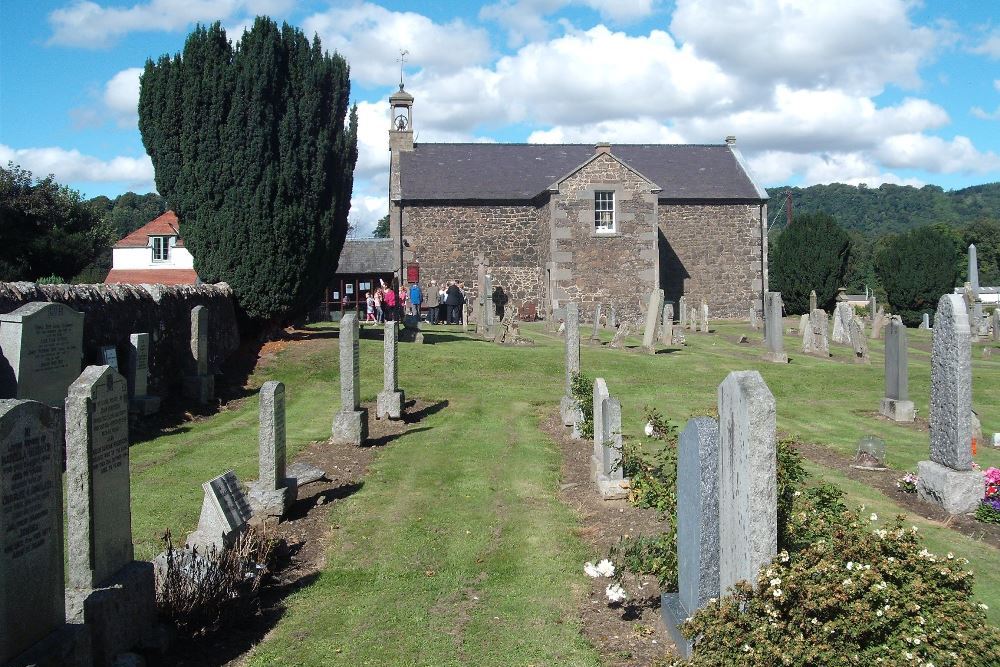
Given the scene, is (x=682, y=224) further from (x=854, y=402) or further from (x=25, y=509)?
(x=25, y=509)

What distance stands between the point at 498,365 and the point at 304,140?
288 inches

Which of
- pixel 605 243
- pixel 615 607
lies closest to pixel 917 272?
pixel 605 243

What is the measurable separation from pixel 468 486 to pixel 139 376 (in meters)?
7.12

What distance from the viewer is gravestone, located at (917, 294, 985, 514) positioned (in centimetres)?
891

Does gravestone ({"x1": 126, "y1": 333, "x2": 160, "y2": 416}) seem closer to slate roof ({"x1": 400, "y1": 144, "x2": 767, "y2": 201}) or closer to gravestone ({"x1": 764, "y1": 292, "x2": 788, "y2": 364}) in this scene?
gravestone ({"x1": 764, "y1": 292, "x2": 788, "y2": 364})

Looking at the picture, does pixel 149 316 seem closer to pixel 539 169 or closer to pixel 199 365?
pixel 199 365

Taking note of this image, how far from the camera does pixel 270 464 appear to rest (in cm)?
890

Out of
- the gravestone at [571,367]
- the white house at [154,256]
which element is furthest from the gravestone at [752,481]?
the white house at [154,256]

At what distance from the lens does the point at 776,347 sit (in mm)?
20922

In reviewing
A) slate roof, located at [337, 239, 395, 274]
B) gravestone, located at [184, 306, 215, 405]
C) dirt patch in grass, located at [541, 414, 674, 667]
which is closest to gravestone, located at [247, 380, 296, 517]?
dirt patch in grass, located at [541, 414, 674, 667]

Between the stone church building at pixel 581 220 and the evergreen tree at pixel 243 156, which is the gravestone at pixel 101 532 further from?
the stone church building at pixel 581 220

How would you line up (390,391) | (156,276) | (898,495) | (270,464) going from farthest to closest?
1. (156,276)
2. (390,391)
3. (898,495)
4. (270,464)

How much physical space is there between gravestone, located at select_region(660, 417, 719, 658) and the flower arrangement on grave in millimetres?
4749

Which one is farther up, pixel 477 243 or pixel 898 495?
pixel 477 243
